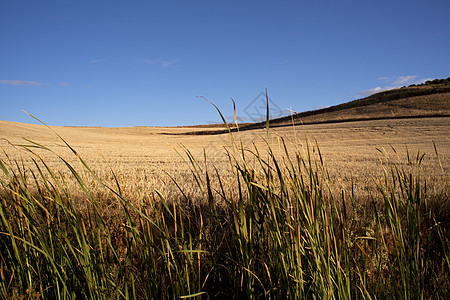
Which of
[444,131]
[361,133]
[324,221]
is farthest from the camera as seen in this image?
[361,133]

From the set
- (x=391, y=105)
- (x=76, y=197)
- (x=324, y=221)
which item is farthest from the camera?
(x=391, y=105)

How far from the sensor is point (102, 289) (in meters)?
1.93

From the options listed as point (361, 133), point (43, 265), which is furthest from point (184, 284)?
point (361, 133)

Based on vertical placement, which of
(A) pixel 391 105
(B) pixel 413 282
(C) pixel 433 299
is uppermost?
(A) pixel 391 105

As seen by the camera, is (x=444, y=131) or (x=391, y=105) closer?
(x=444, y=131)

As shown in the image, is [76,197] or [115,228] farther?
[76,197]

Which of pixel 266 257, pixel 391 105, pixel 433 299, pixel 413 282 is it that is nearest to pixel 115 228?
pixel 266 257

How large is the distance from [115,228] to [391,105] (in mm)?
38059

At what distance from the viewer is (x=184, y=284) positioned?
1899mm

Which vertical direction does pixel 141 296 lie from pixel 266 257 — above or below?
below

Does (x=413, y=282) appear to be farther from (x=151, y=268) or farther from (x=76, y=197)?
(x=76, y=197)

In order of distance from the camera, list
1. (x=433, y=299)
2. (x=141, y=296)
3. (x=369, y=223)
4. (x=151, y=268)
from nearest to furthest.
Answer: (x=151, y=268)
(x=433, y=299)
(x=141, y=296)
(x=369, y=223)

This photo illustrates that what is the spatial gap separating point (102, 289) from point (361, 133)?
21.1m

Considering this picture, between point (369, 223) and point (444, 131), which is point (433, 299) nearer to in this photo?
point (369, 223)
